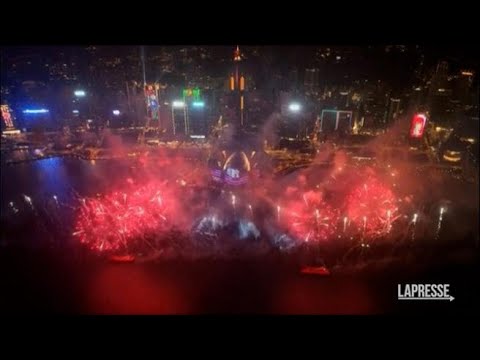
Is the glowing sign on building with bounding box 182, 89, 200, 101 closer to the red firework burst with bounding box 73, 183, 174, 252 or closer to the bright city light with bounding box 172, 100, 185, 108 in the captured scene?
the bright city light with bounding box 172, 100, 185, 108

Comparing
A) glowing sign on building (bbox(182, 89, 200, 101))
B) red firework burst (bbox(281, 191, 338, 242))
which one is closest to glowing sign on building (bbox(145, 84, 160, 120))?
glowing sign on building (bbox(182, 89, 200, 101))

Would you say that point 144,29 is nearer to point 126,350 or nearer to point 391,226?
point 126,350

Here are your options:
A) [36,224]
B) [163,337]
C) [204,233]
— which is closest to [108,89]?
[36,224]

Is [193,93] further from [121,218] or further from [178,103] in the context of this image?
[121,218]

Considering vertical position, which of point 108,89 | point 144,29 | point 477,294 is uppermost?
point 144,29

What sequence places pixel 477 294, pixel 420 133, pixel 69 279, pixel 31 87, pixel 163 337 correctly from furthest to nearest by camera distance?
pixel 31 87
pixel 420 133
pixel 69 279
pixel 477 294
pixel 163 337

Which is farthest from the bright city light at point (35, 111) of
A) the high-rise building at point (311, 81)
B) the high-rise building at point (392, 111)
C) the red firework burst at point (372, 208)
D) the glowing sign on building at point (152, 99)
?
the high-rise building at point (392, 111)

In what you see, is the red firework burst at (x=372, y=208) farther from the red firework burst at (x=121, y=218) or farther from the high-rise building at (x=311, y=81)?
the high-rise building at (x=311, y=81)
